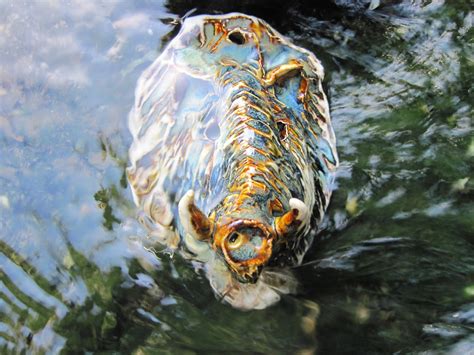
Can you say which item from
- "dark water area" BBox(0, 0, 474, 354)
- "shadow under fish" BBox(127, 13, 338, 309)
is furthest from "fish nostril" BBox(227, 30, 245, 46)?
"dark water area" BBox(0, 0, 474, 354)

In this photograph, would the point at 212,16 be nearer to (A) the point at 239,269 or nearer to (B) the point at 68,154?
(B) the point at 68,154

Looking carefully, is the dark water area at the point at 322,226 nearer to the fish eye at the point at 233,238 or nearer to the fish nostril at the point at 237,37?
the fish nostril at the point at 237,37

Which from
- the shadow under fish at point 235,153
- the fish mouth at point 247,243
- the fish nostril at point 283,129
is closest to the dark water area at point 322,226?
the shadow under fish at point 235,153

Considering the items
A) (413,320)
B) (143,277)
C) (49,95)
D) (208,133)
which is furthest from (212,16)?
(413,320)

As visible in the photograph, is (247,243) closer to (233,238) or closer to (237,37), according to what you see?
(233,238)

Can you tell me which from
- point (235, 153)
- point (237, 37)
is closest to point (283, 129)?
point (235, 153)

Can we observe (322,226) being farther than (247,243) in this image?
Yes
